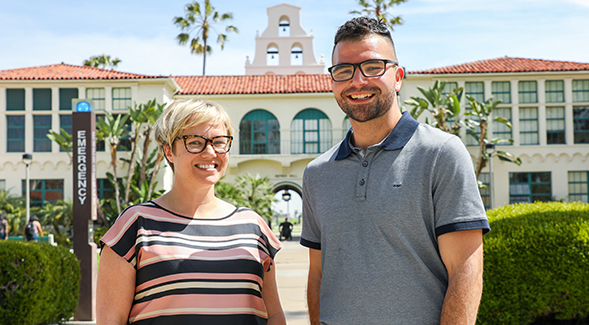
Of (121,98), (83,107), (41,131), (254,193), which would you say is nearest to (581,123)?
(254,193)

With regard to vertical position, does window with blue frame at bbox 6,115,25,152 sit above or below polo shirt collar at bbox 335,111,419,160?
above

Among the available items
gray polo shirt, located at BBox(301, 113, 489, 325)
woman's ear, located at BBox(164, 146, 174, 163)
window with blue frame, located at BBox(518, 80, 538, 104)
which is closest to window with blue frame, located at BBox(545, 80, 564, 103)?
window with blue frame, located at BBox(518, 80, 538, 104)

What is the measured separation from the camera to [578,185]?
2905cm

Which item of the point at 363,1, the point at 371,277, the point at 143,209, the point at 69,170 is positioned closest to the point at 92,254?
the point at 143,209

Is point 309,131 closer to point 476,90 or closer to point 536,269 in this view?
point 476,90

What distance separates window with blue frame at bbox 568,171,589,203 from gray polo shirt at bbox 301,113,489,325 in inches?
1195

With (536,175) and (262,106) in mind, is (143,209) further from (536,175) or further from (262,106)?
(536,175)

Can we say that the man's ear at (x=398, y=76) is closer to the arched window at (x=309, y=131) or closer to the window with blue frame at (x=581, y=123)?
the arched window at (x=309, y=131)

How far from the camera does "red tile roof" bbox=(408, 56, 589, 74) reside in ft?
94.4

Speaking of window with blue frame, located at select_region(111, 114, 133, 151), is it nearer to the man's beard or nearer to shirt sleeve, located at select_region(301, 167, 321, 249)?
shirt sleeve, located at select_region(301, 167, 321, 249)

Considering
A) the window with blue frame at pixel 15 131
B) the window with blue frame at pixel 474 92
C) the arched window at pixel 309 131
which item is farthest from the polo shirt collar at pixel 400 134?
the window with blue frame at pixel 15 131

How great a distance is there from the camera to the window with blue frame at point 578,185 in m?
28.9

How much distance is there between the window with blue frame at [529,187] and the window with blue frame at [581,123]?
2.83 meters

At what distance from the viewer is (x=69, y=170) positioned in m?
28.1
